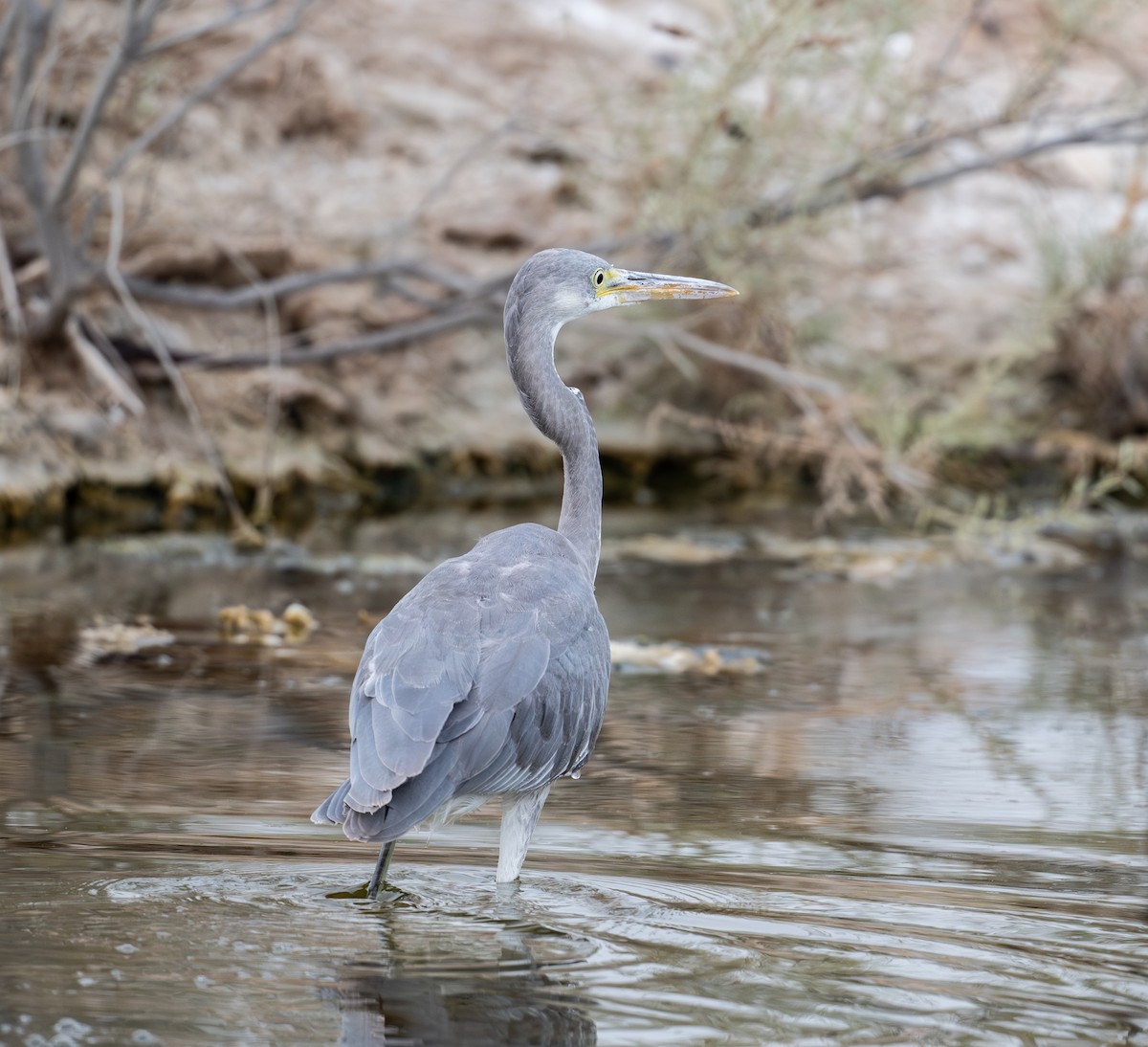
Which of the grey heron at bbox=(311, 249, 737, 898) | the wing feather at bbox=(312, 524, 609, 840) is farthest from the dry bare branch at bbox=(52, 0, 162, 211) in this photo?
the wing feather at bbox=(312, 524, 609, 840)

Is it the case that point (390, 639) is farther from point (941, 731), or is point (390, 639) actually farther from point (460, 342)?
point (460, 342)

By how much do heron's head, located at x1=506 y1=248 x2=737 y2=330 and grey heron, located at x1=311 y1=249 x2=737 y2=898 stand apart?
718mm

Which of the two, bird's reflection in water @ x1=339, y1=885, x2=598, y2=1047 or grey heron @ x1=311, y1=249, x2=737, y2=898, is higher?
grey heron @ x1=311, y1=249, x2=737, y2=898

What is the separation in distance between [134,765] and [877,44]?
582 cm

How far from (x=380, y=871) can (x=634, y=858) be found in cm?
68

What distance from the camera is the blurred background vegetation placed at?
9.52 meters

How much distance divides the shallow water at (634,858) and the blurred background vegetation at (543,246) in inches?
100

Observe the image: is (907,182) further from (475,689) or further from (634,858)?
(475,689)

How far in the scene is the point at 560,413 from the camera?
512 cm

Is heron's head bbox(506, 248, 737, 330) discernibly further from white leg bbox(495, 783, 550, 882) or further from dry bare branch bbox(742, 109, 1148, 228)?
dry bare branch bbox(742, 109, 1148, 228)

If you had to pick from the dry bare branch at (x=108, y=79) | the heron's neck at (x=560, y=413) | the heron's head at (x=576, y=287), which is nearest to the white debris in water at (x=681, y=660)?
the heron's neck at (x=560, y=413)

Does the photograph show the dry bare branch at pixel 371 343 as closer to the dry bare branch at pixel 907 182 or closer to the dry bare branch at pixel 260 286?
the dry bare branch at pixel 260 286

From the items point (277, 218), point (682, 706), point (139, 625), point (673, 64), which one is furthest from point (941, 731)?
point (673, 64)

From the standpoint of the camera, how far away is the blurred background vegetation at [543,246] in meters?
9.52
